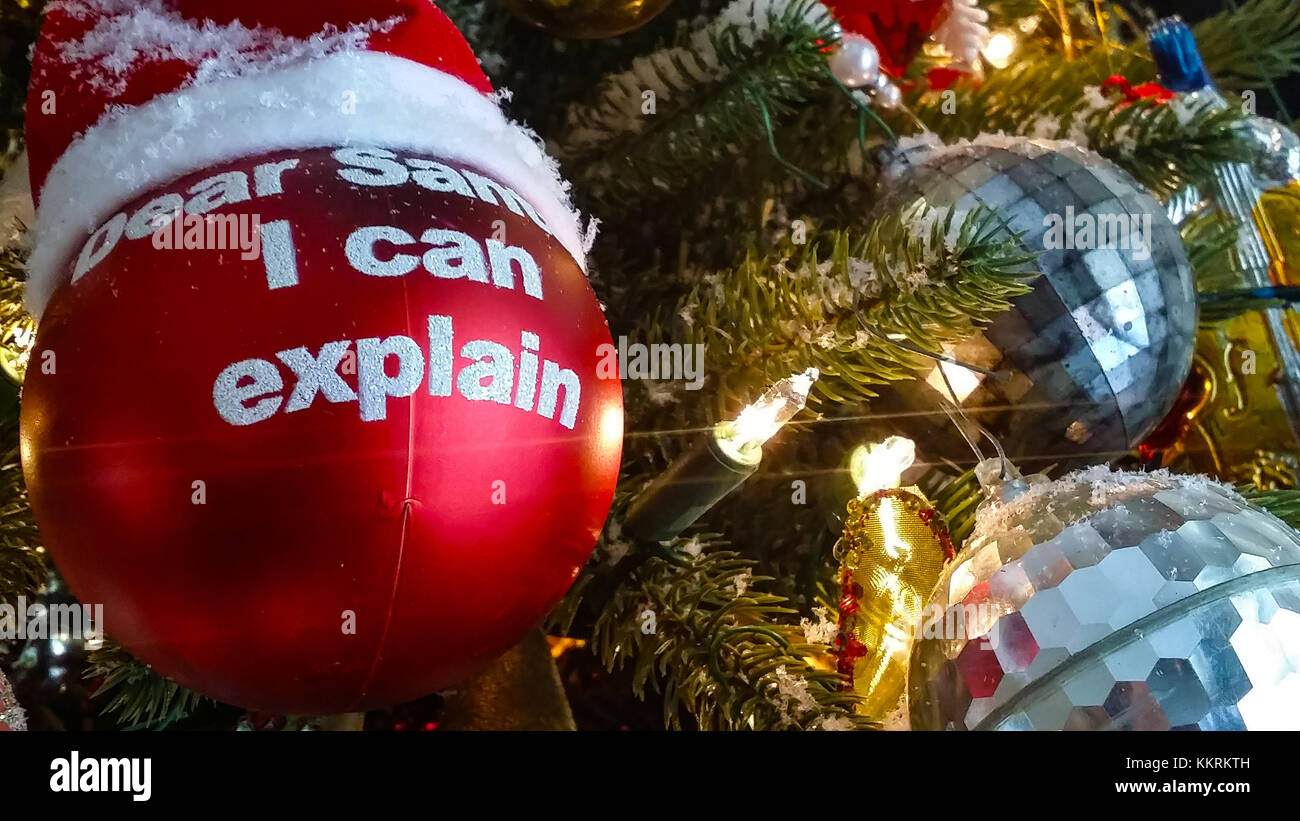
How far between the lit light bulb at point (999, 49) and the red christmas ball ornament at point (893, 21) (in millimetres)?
210

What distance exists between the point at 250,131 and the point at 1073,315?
1.80 feet

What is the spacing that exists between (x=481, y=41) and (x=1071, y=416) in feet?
1.91

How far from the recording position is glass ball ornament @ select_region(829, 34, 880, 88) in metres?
0.81

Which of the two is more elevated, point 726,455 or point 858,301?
point 858,301

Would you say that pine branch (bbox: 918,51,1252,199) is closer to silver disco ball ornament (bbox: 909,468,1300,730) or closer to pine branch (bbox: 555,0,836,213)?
pine branch (bbox: 555,0,836,213)

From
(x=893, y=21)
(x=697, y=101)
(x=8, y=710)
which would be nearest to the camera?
(x=8, y=710)

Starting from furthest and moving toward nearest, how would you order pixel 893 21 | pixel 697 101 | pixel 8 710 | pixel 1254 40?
pixel 1254 40 < pixel 893 21 < pixel 697 101 < pixel 8 710

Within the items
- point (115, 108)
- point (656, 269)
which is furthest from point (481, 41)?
point (115, 108)

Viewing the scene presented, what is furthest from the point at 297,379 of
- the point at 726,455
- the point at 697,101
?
the point at 697,101

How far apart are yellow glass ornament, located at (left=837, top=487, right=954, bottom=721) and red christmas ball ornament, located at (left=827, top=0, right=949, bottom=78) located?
47 centimetres

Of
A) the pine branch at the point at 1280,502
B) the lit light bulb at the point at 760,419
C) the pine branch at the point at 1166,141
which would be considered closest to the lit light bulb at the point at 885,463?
the lit light bulb at the point at 760,419

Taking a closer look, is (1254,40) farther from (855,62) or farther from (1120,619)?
(1120,619)

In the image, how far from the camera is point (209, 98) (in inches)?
20.1

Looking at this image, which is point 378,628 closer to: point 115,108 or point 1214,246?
point 115,108
